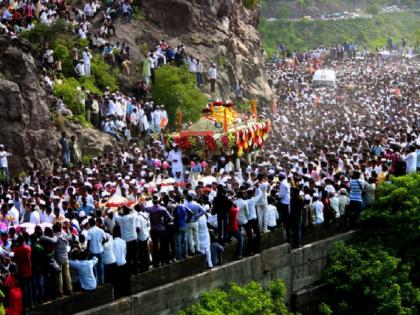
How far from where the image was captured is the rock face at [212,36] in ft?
137

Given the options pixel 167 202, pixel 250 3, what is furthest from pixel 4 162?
pixel 250 3

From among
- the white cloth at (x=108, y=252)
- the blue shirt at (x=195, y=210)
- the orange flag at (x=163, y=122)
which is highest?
the blue shirt at (x=195, y=210)

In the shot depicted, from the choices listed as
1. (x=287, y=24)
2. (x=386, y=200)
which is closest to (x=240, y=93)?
(x=386, y=200)

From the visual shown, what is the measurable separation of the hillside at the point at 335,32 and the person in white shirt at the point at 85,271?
5966 centimetres

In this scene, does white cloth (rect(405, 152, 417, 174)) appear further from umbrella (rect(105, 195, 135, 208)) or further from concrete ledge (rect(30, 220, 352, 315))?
umbrella (rect(105, 195, 135, 208))

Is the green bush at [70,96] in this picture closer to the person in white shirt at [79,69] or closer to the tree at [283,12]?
the person in white shirt at [79,69]

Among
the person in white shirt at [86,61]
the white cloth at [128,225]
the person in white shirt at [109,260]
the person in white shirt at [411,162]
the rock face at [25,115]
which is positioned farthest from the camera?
the person in white shirt at [86,61]

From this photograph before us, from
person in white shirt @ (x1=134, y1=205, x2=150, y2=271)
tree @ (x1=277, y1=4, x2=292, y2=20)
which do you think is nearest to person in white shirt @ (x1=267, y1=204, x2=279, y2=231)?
person in white shirt @ (x1=134, y1=205, x2=150, y2=271)

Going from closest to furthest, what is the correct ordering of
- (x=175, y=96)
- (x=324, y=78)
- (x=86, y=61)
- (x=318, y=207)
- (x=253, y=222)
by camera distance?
(x=253, y=222) < (x=318, y=207) < (x=86, y=61) < (x=175, y=96) < (x=324, y=78)

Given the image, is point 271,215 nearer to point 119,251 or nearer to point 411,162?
point 119,251

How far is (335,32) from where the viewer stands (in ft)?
268

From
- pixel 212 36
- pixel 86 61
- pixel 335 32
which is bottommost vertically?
pixel 335 32

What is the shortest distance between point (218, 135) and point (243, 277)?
30.3ft

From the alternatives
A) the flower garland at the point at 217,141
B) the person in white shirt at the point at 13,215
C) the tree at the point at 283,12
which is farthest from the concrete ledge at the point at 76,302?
the tree at the point at 283,12
